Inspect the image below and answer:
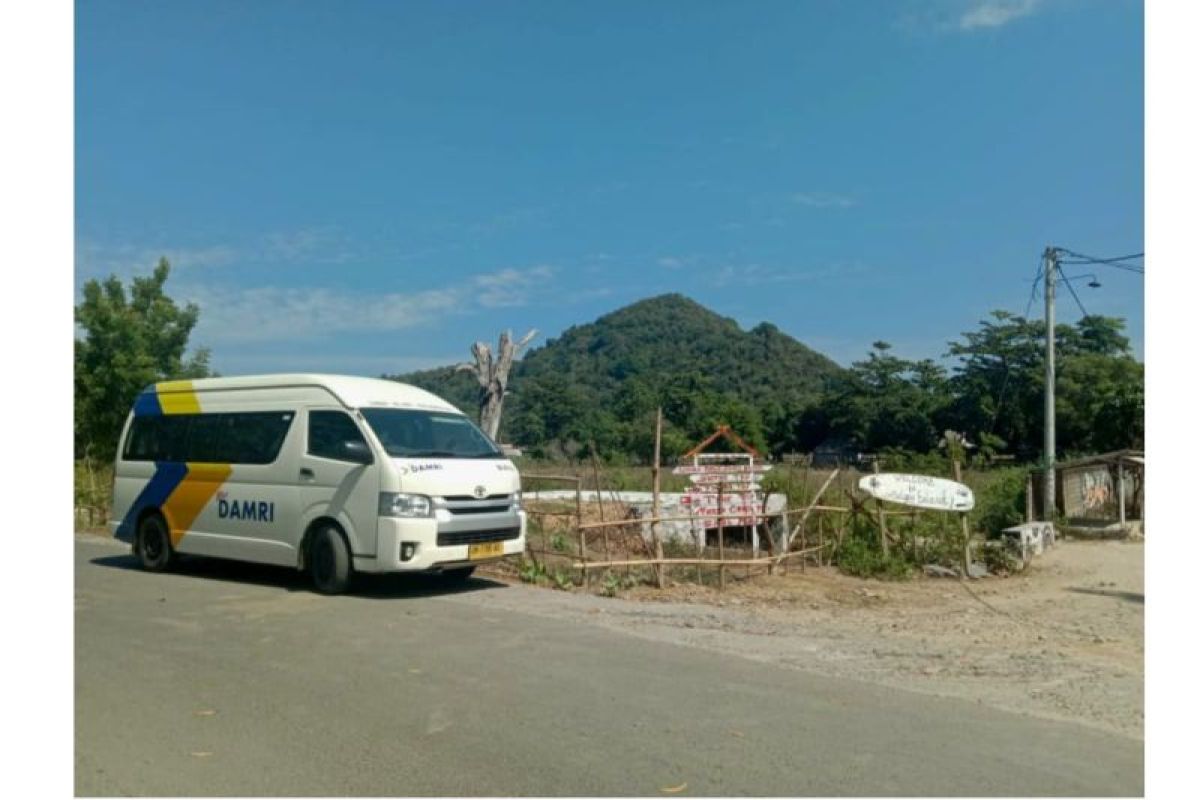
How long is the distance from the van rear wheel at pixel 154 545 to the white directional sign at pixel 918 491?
9.44 meters

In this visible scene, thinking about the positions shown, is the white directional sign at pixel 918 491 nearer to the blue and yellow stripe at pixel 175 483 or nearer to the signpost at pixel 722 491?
the signpost at pixel 722 491

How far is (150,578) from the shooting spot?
461 inches

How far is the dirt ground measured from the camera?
7.08m

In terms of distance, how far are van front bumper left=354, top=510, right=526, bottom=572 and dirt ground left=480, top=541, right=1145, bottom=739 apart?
A: 0.73 m

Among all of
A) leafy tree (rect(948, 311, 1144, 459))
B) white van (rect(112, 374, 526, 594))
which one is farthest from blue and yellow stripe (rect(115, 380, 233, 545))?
leafy tree (rect(948, 311, 1144, 459))

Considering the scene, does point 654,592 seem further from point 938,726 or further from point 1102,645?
point 938,726

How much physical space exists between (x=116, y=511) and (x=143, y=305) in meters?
16.9

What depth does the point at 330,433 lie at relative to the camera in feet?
35.1

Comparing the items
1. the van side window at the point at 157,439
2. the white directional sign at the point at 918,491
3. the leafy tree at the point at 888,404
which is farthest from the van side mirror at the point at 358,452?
the leafy tree at the point at 888,404

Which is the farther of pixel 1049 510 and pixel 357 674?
pixel 1049 510

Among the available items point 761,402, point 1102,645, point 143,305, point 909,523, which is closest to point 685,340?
point 761,402

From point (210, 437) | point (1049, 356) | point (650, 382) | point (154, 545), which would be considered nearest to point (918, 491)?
point (210, 437)

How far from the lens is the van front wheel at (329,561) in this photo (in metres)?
10.3

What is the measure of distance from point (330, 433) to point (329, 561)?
1395 millimetres
